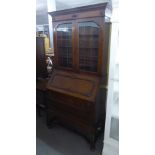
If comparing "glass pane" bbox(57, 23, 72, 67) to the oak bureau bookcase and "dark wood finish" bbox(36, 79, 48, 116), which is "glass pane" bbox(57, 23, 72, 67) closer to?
the oak bureau bookcase

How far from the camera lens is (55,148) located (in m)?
2.05

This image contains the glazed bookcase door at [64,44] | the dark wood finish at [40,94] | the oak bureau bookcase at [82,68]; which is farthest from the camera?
the dark wood finish at [40,94]

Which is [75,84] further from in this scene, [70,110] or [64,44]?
[64,44]

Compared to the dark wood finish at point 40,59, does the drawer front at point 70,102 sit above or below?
below

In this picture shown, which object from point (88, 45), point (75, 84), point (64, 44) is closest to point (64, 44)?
point (64, 44)

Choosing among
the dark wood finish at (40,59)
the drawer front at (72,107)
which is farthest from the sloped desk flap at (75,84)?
the dark wood finish at (40,59)

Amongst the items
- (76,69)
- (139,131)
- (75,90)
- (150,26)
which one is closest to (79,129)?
(75,90)

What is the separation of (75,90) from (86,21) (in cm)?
94

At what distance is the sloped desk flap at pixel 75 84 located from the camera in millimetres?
1902

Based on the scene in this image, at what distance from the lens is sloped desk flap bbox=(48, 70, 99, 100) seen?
6.24 feet

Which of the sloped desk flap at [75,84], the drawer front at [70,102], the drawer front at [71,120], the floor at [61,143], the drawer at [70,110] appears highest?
the sloped desk flap at [75,84]

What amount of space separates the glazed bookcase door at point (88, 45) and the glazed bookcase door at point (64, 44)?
0.17m

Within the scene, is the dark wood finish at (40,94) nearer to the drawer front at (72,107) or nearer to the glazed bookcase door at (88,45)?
the drawer front at (72,107)
